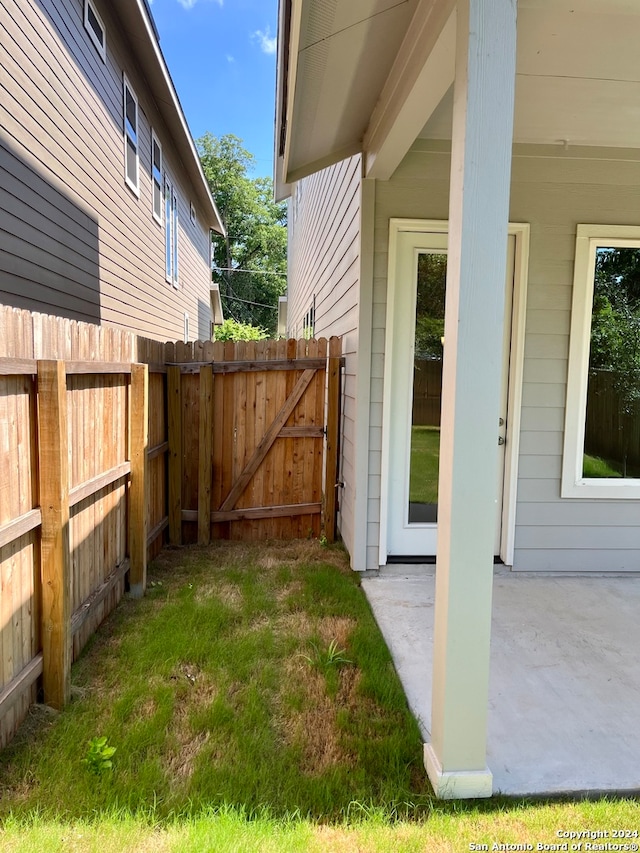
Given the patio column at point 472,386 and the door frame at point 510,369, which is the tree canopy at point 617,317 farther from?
the patio column at point 472,386

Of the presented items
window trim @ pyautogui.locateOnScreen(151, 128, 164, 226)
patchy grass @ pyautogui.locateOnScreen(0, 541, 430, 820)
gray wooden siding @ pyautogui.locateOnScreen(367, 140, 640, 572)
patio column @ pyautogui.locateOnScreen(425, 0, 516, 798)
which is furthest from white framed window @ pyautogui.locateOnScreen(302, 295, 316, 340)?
A: patio column @ pyautogui.locateOnScreen(425, 0, 516, 798)

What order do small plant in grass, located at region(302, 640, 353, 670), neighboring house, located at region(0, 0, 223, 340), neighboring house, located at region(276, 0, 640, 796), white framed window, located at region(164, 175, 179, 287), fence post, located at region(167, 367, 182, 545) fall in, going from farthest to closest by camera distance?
white framed window, located at region(164, 175, 179, 287)
fence post, located at region(167, 367, 182, 545)
neighboring house, located at region(0, 0, 223, 340)
neighboring house, located at region(276, 0, 640, 796)
small plant in grass, located at region(302, 640, 353, 670)

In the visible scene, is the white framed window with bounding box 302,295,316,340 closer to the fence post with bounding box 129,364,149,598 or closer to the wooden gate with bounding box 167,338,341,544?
Answer: the wooden gate with bounding box 167,338,341,544

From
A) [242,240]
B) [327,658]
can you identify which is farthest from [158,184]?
[242,240]

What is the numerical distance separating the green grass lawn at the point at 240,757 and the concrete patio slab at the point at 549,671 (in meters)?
0.13

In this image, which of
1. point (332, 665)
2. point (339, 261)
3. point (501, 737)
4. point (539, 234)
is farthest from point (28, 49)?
point (501, 737)

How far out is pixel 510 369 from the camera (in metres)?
3.80

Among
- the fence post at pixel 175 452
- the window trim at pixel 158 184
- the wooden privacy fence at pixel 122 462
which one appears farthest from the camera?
the window trim at pixel 158 184

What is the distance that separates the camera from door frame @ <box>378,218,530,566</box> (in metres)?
3.70

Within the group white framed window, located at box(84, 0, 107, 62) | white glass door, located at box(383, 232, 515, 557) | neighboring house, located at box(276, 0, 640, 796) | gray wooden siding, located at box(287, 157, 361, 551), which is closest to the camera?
neighboring house, located at box(276, 0, 640, 796)

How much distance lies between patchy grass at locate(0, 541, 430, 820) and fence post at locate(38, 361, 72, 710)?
0.56 feet

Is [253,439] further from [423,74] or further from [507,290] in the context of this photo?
[423,74]

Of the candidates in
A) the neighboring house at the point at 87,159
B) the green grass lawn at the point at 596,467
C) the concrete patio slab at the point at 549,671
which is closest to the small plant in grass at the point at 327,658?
the concrete patio slab at the point at 549,671

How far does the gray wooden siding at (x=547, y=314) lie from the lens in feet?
12.1
